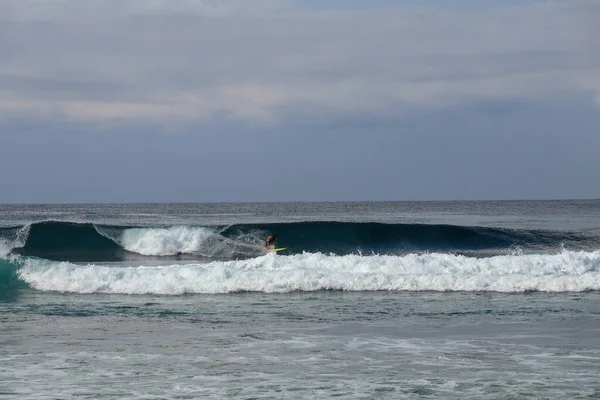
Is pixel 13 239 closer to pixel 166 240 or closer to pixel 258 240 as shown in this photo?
pixel 166 240

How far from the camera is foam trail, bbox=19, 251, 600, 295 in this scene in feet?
64.2

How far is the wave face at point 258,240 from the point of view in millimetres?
35375

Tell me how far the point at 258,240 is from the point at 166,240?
4219 millimetres

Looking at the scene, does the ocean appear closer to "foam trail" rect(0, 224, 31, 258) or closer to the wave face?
the wave face

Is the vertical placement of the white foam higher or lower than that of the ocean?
higher

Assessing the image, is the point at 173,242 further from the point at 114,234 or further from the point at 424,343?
the point at 424,343

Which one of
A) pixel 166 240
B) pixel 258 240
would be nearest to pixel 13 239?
pixel 166 240

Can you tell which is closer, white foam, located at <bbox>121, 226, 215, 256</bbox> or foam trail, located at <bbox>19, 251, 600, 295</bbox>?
foam trail, located at <bbox>19, 251, 600, 295</bbox>

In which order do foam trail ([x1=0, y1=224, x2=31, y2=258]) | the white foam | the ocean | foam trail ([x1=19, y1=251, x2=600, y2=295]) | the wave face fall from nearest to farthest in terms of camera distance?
the ocean → foam trail ([x1=19, y1=251, x2=600, y2=295]) → the wave face → the white foam → foam trail ([x1=0, y1=224, x2=31, y2=258])

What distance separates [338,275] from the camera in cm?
2008

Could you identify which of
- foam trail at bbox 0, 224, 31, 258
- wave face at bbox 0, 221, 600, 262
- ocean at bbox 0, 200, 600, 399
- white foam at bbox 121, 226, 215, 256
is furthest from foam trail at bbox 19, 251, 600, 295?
foam trail at bbox 0, 224, 31, 258

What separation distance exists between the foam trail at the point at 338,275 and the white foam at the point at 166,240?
13.6 m

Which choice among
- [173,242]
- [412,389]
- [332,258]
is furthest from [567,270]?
[173,242]

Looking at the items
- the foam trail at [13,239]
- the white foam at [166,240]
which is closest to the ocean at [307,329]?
the white foam at [166,240]
